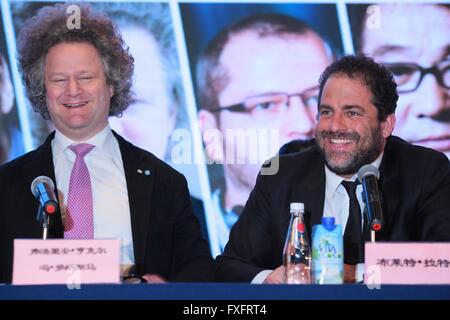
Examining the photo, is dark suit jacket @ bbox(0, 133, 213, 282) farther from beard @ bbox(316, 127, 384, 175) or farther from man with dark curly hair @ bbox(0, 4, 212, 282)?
beard @ bbox(316, 127, 384, 175)

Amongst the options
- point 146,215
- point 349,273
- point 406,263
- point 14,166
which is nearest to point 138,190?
point 146,215

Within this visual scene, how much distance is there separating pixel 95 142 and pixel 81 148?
0.07m

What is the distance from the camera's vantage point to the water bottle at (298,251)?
314cm

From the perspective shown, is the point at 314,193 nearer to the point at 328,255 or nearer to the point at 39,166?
the point at 328,255

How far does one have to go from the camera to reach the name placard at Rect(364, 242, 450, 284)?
8.30 ft

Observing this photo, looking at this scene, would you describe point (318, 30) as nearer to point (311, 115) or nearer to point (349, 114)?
point (311, 115)

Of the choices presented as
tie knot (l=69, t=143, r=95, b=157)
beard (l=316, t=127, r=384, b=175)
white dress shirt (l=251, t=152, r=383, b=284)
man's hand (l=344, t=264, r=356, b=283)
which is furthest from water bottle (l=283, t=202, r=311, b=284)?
tie knot (l=69, t=143, r=95, b=157)

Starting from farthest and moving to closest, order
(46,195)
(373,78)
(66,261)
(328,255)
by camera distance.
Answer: (373,78) → (328,255) → (46,195) → (66,261)

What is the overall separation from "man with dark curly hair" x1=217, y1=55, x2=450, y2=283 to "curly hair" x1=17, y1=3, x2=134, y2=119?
86cm

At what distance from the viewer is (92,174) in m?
3.67

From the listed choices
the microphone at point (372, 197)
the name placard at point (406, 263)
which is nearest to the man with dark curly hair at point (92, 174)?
the microphone at point (372, 197)

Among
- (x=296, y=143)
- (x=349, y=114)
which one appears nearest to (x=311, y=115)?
(x=296, y=143)

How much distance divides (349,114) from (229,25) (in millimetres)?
1109
